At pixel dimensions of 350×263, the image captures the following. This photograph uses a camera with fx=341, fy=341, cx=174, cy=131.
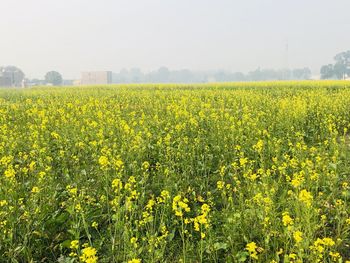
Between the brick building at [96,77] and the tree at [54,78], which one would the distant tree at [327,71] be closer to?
the brick building at [96,77]

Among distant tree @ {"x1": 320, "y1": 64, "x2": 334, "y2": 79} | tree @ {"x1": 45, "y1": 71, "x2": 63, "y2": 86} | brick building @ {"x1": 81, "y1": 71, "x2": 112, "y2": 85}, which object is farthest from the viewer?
brick building @ {"x1": 81, "y1": 71, "x2": 112, "y2": 85}

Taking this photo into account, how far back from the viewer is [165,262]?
10.7ft

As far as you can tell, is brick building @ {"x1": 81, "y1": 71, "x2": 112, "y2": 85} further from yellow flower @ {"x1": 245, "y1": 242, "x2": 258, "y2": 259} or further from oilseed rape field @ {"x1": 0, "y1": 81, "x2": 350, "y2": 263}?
yellow flower @ {"x1": 245, "y1": 242, "x2": 258, "y2": 259}

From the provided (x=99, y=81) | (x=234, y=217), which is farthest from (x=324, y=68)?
(x=234, y=217)

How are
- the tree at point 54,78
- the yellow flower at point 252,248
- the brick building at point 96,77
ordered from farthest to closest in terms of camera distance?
the brick building at point 96,77
the tree at point 54,78
the yellow flower at point 252,248

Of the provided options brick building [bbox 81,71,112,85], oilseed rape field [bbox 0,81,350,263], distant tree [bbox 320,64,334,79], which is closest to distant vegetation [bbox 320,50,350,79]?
distant tree [bbox 320,64,334,79]

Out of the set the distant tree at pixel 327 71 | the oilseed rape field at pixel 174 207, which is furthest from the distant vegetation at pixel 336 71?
the oilseed rape field at pixel 174 207

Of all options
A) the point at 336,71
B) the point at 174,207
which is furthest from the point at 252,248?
the point at 336,71

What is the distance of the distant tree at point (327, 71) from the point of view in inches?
5113

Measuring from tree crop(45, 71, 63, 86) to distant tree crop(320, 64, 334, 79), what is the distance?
10488cm

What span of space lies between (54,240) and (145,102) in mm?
10838

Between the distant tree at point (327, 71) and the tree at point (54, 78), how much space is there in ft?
344

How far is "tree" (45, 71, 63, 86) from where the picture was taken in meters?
139

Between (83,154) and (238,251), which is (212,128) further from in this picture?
(238,251)
